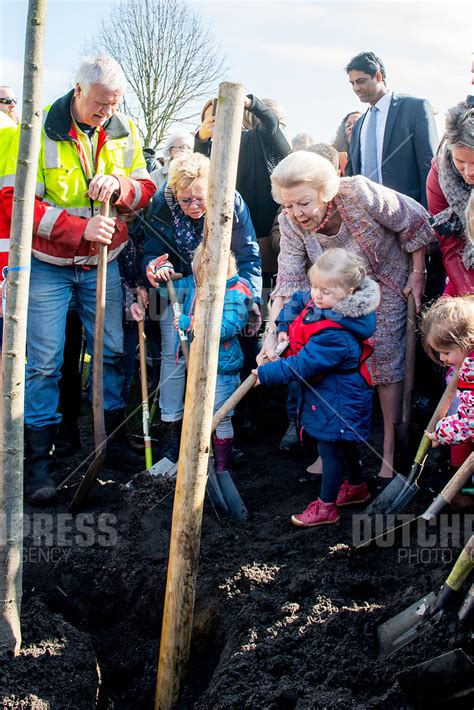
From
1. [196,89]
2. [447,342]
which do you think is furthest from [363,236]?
[196,89]

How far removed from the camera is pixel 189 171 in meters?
4.20

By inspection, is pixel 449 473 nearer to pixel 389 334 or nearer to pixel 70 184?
pixel 389 334

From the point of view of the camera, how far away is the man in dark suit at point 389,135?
194 inches

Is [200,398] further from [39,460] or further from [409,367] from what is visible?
[39,460]

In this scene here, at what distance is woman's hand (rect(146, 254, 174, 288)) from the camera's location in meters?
4.39

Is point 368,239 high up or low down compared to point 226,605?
up

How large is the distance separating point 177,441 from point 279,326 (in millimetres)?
1188

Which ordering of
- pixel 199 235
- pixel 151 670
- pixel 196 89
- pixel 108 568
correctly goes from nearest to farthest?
pixel 151 670 → pixel 108 568 → pixel 199 235 → pixel 196 89

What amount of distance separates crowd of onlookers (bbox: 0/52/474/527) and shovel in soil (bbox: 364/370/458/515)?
161 mm

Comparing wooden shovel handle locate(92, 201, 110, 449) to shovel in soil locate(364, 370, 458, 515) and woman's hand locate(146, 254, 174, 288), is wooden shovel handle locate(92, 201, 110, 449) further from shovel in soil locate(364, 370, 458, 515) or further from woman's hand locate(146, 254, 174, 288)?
shovel in soil locate(364, 370, 458, 515)

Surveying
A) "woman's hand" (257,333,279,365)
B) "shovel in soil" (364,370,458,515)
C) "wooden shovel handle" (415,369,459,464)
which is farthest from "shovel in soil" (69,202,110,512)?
"wooden shovel handle" (415,369,459,464)

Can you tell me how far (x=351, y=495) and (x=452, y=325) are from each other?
1.17 metres

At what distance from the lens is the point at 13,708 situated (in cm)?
248

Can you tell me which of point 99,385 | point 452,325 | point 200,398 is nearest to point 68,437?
point 99,385
